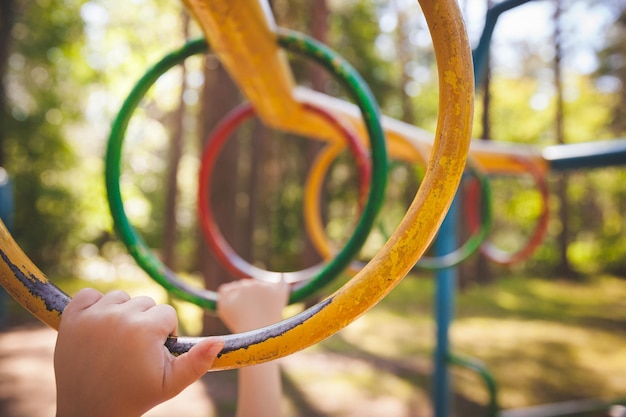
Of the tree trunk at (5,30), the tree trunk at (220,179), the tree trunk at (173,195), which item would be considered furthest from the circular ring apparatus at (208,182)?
the tree trunk at (5,30)

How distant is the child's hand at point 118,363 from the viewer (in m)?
0.53

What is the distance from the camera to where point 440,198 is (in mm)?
523

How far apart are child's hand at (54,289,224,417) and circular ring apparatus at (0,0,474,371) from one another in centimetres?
2

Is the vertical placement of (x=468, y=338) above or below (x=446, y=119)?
below

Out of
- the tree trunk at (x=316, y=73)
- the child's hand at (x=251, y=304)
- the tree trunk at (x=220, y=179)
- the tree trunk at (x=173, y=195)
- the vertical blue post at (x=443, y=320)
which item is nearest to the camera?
the child's hand at (x=251, y=304)

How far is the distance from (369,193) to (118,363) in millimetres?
736

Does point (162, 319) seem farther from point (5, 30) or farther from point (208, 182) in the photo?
Result: point (5, 30)

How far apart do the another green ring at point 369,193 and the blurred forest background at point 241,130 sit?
3537 mm

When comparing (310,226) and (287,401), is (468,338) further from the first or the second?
(310,226)

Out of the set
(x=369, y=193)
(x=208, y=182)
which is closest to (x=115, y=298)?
(x=369, y=193)

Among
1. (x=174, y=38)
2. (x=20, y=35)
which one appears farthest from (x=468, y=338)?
(x=20, y=35)

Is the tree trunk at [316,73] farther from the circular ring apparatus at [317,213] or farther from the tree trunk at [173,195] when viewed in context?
the circular ring apparatus at [317,213]

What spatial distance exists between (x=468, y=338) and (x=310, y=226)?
4.33 m

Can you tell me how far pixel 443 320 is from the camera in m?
2.70
